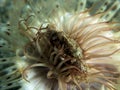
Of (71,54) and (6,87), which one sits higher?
(71,54)

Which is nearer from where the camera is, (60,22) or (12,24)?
(12,24)

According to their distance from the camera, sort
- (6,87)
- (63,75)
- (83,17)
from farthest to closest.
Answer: (83,17), (63,75), (6,87)

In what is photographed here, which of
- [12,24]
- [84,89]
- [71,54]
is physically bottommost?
[84,89]

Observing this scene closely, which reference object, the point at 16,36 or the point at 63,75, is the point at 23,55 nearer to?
the point at 16,36

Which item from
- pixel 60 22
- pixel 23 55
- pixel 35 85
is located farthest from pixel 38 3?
pixel 35 85

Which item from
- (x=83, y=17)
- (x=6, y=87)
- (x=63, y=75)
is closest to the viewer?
(x=6, y=87)

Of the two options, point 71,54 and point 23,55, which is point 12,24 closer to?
point 23,55
